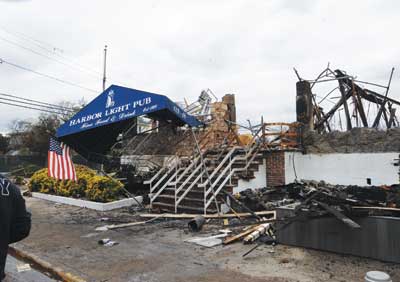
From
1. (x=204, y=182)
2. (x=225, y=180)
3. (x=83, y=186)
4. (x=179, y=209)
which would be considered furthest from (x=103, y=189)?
(x=225, y=180)

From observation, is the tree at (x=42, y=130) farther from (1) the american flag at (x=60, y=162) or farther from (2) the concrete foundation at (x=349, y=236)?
(2) the concrete foundation at (x=349, y=236)

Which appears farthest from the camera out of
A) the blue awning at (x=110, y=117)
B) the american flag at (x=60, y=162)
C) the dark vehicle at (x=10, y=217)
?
the american flag at (x=60, y=162)

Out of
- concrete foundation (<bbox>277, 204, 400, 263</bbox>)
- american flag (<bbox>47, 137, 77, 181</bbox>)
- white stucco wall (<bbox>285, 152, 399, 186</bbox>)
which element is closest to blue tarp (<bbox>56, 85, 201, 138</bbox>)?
american flag (<bbox>47, 137, 77, 181</bbox>)

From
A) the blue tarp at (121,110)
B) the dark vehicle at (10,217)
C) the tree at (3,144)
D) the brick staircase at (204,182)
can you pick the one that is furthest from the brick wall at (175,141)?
the tree at (3,144)

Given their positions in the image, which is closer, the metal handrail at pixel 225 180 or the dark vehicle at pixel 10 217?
the dark vehicle at pixel 10 217

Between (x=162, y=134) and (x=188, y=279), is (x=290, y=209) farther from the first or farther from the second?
(x=162, y=134)

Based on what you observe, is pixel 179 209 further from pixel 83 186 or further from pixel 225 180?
pixel 83 186

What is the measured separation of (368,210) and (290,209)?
4.23ft

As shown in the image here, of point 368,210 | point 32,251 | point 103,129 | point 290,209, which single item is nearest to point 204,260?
point 290,209

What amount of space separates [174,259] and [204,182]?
4.20 metres

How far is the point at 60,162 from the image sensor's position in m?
10.2

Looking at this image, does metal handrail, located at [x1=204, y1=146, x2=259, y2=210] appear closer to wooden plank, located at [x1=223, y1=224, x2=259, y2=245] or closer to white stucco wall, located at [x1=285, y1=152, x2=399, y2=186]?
white stucco wall, located at [x1=285, y1=152, x2=399, y2=186]

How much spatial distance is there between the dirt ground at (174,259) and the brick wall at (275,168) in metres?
3.77

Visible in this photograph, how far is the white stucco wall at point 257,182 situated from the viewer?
29.9ft
